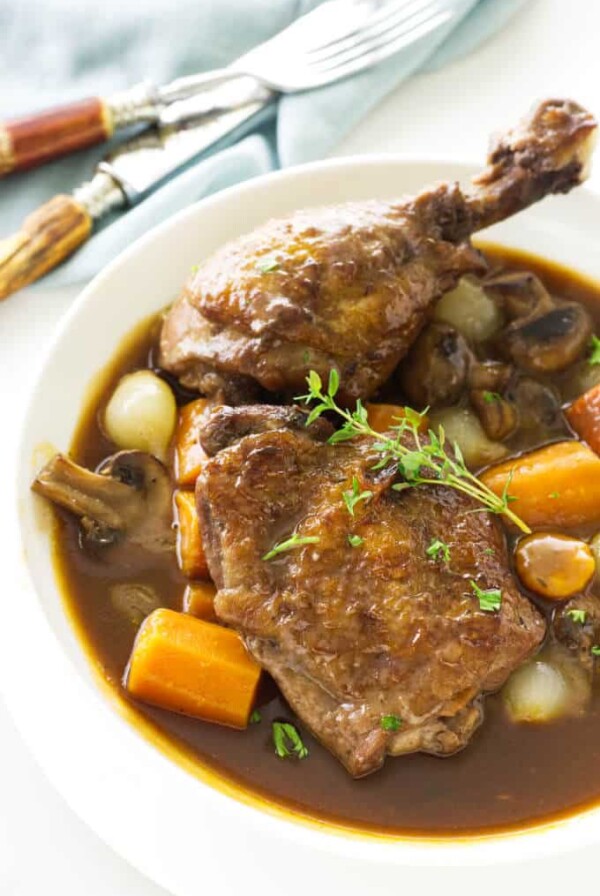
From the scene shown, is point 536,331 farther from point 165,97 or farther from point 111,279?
point 165,97

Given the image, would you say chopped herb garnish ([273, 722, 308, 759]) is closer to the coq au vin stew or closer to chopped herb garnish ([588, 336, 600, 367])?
the coq au vin stew

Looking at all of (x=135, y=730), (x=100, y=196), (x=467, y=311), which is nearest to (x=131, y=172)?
(x=100, y=196)

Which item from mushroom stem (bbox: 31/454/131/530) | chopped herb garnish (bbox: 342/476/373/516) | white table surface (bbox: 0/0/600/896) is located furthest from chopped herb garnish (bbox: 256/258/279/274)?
white table surface (bbox: 0/0/600/896)

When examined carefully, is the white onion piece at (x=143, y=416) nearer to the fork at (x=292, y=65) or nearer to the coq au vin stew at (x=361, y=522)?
the coq au vin stew at (x=361, y=522)

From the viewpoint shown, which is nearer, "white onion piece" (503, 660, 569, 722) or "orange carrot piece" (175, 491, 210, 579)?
"white onion piece" (503, 660, 569, 722)

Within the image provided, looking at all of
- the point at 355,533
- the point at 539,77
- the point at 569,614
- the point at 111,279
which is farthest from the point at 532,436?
the point at 539,77

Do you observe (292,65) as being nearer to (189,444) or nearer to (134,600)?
(189,444)

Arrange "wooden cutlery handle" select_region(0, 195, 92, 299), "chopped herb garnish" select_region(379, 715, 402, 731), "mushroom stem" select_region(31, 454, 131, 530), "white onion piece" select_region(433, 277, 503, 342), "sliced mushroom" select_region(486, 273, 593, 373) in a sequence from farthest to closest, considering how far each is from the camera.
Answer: "wooden cutlery handle" select_region(0, 195, 92, 299)
"white onion piece" select_region(433, 277, 503, 342)
"sliced mushroom" select_region(486, 273, 593, 373)
"mushroom stem" select_region(31, 454, 131, 530)
"chopped herb garnish" select_region(379, 715, 402, 731)
